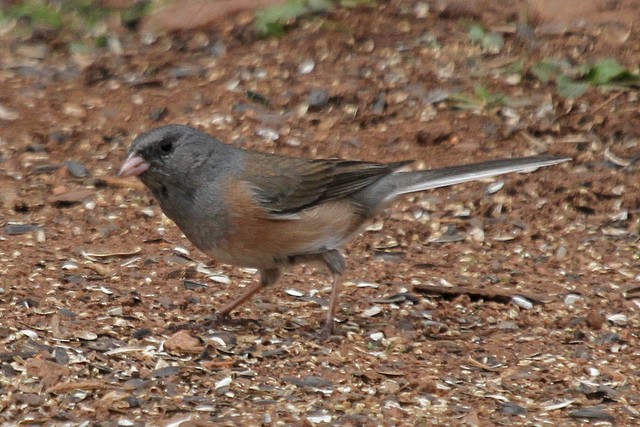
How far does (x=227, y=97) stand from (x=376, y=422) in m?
3.93

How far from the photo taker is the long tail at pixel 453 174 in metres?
5.85

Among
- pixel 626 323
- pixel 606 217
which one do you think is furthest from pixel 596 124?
pixel 626 323

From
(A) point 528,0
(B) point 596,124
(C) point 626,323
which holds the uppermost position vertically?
(A) point 528,0

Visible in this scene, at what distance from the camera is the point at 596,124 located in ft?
25.1

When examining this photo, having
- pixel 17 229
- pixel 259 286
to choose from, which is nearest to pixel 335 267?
pixel 259 286

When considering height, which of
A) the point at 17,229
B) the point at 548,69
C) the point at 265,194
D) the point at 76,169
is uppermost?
the point at 548,69

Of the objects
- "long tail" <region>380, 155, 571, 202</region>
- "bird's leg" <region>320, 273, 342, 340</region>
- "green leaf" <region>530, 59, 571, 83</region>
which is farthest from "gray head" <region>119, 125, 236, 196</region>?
"green leaf" <region>530, 59, 571, 83</region>

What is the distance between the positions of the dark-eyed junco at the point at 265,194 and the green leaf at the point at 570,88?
204 centimetres

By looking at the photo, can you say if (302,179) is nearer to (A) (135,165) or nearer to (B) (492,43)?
(A) (135,165)

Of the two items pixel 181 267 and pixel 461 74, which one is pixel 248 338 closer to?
pixel 181 267

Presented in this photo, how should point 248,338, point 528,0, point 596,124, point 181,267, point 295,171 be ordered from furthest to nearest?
point 528,0 → point 596,124 → point 181,267 → point 295,171 → point 248,338

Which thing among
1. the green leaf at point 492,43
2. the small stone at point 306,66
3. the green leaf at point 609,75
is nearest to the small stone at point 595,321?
the green leaf at point 609,75

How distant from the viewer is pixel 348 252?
21.7 ft

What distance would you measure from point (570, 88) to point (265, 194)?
314 centimetres
